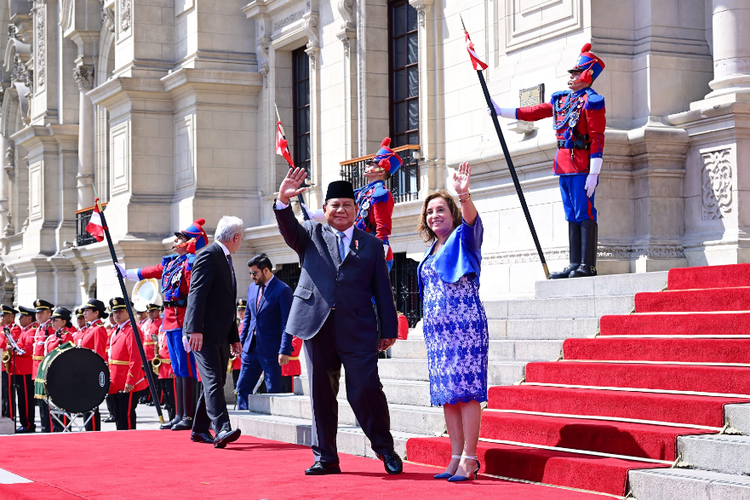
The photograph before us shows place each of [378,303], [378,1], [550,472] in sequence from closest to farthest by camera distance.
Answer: [550,472], [378,303], [378,1]

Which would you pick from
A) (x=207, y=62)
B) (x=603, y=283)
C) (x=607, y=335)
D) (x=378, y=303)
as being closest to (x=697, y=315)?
(x=607, y=335)

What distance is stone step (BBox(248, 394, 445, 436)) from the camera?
27.9ft

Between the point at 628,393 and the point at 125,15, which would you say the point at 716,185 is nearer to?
the point at 628,393

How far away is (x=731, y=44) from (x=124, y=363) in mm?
7842

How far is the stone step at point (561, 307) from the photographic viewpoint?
9.37m

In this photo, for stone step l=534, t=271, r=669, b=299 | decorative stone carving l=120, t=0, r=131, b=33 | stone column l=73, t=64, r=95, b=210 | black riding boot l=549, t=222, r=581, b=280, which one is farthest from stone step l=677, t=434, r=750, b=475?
stone column l=73, t=64, r=95, b=210

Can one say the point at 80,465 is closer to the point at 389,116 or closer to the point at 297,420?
the point at 297,420

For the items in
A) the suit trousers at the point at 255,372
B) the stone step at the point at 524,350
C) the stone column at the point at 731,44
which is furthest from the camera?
the suit trousers at the point at 255,372

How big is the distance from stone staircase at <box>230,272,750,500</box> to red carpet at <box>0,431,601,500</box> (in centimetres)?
42

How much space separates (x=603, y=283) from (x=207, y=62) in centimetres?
1344

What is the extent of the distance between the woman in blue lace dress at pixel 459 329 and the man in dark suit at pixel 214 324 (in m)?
2.56

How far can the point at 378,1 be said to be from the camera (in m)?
18.7

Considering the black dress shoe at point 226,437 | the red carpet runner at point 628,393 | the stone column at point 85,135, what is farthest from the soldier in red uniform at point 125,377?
Answer: the stone column at point 85,135

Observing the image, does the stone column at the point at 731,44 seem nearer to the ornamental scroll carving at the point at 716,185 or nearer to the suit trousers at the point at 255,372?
the ornamental scroll carving at the point at 716,185
